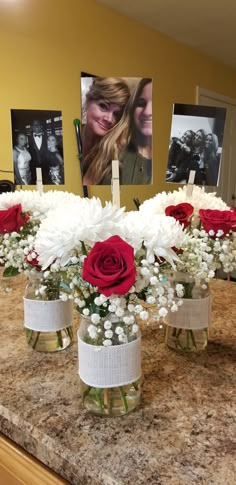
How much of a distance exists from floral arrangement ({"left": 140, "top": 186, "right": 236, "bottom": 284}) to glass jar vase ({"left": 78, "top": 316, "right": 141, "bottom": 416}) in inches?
5.8

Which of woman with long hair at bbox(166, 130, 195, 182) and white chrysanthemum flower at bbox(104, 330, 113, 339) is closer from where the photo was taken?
white chrysanthemum flower at bbox(104, 330, 113, 339)

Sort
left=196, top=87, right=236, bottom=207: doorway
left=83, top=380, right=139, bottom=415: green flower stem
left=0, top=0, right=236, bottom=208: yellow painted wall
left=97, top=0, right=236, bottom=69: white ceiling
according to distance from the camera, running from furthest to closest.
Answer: left=196, top=87, right=236, bottom=207: doorway
left=97, top=0, right=236, bottom=69: white ceiling
left=0, top=0, right=236, bottom=208: yellow painted wall
left=83, top=380, right=139, bottom=415: green flower stem

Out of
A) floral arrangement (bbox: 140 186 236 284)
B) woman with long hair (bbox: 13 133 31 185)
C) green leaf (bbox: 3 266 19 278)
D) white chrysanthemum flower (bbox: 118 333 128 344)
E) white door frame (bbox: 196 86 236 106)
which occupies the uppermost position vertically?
white door frame (bbox: 196 86 236 106)

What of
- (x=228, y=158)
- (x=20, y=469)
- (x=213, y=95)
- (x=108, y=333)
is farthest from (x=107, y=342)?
(x=228, y=158)

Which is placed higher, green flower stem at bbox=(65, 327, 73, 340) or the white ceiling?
the white ceiling

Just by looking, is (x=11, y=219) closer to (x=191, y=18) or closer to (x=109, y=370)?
(x=109, y=370)

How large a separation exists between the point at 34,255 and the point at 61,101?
1978mm

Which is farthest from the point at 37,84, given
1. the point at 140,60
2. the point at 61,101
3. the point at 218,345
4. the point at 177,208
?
the point at 218,345

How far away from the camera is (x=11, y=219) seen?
2.68ft

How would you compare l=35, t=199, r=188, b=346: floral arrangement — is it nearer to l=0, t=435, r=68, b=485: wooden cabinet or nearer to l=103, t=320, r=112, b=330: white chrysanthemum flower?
l=103, t=320, r=112, b=330: white chrysanthemum flower

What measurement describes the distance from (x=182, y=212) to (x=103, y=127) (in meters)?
0.30

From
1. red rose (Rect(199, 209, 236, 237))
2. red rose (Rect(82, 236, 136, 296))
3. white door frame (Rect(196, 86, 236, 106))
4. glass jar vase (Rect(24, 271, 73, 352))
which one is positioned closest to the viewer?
red rose (Rect(82, 236, 136, 296))

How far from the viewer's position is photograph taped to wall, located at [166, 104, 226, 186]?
956 millimetres

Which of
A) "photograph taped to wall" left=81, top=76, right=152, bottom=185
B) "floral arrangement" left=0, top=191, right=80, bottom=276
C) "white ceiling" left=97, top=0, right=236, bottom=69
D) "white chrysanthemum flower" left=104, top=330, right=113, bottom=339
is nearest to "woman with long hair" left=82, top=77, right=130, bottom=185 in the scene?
"photograph taped to wall" left=81, top=76, right=152, bottom=185
